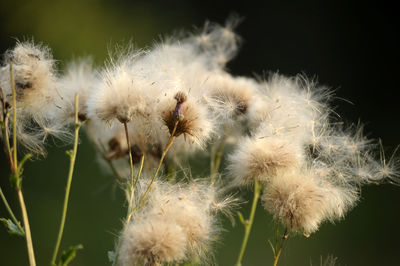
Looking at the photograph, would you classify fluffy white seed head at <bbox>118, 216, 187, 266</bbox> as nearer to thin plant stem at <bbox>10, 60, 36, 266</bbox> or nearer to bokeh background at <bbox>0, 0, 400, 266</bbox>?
thin plant stem at <bbox>10, 60, 36, 266</bbox>

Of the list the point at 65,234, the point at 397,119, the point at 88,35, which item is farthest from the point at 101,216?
the point at 397,119

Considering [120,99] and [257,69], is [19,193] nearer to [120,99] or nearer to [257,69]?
[120,99]

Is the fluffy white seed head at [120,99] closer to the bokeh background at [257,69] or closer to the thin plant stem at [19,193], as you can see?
the thin plant stem at [19,193]

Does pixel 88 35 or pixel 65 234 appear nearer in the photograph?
pixel 65 234

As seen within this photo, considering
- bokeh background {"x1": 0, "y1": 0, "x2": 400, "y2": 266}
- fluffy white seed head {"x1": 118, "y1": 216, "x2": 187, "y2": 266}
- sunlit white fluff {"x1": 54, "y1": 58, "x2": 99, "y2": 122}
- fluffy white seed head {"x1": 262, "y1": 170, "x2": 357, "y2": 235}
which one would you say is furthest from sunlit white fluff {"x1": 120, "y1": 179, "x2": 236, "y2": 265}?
bokeh background {"x1": 0, "y1": 0, "x2": 400, "y2": 266}

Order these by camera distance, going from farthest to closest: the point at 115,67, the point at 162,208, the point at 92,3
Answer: the point at 92,3, the point at 115,67, the point at 162,208

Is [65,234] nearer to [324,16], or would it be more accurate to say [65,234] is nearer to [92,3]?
[92,3]

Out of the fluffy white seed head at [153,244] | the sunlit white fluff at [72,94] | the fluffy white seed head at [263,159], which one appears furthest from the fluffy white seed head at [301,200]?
the sunlit white fluff at [72,94]

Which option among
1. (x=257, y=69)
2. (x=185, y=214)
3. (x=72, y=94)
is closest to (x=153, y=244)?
(x=185, y=214)
